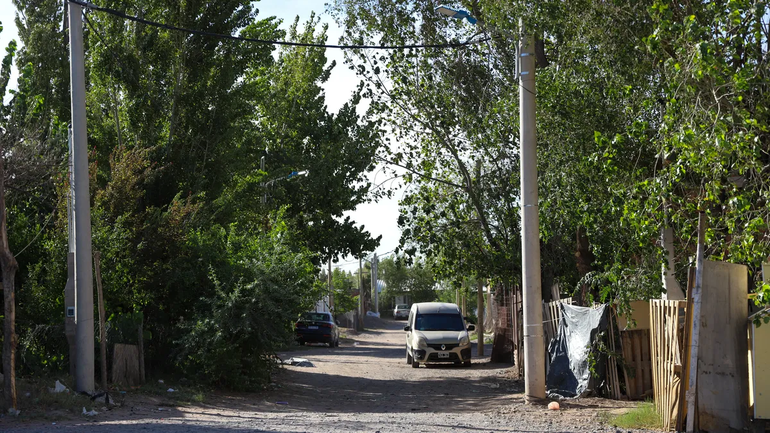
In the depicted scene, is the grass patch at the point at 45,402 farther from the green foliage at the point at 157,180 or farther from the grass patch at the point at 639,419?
the grass patch at the point at 639,419

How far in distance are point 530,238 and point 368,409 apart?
Answer: 13.5ft

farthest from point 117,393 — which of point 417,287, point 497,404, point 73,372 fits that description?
point 417,287

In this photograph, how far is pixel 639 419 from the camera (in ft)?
33.4

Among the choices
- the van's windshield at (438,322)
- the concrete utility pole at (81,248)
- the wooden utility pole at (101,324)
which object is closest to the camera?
the concrete utility pole at (81,248)

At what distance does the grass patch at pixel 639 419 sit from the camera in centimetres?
991

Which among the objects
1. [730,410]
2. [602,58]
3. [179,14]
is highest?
[179,14]

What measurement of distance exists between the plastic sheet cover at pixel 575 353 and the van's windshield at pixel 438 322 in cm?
896

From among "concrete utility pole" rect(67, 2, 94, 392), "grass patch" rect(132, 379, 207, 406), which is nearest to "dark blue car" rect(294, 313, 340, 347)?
"grass patch" rect(132, 379, 207, 406)

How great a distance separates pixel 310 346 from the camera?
119ft

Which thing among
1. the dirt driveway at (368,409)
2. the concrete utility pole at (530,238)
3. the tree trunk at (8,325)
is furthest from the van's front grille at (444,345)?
the tree trunk at (8,325)

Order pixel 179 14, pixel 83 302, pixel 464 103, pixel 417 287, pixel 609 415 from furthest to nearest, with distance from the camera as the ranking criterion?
pixel 417 287, pixel 179 14, pixel 464 103, pixel 83 302, pixel 609 415

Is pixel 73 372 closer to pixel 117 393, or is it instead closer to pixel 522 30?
pixel 117 393

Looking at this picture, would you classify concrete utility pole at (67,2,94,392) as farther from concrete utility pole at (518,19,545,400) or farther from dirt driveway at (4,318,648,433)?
concrete utility pole at (518,19,545,400)

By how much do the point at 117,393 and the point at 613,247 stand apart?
341 inches
